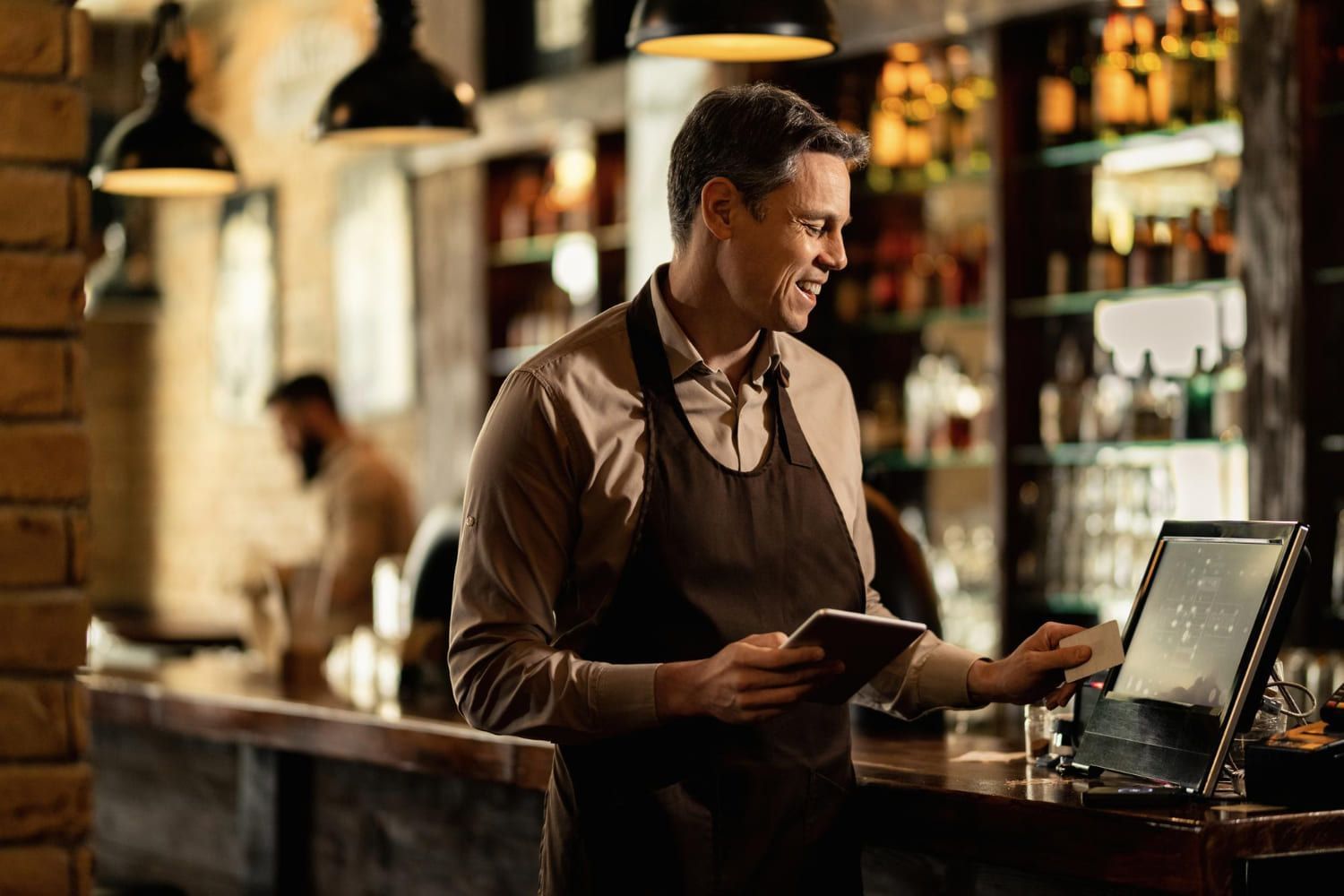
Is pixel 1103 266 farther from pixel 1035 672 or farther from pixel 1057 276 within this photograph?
pixel 1035 672

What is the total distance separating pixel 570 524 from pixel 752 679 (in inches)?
14.0

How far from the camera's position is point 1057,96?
5.09 m

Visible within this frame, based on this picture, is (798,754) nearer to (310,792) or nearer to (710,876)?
(710,876)

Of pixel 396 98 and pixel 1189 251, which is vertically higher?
pixel 396 98

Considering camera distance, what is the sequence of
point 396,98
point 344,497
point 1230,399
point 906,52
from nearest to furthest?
point 396,98 < point 1230,399 < point 906,52 < point 344,497

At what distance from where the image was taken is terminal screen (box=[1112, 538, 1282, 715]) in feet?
6.64

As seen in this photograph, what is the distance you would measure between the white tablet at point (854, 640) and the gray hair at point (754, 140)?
22.1 inches

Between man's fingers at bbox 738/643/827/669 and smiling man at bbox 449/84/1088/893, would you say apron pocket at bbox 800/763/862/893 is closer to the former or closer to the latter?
smiling man at bbox 449/84/1088/893

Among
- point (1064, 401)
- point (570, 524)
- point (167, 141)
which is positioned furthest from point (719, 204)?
point (1064, 401)

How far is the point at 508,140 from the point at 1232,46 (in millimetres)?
3150

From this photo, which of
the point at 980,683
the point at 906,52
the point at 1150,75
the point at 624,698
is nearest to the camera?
the point at 624,698

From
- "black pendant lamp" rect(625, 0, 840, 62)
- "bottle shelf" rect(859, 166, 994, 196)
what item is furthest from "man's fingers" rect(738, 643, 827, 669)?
"bottle shelf" rect(859, 166, 994, 196)

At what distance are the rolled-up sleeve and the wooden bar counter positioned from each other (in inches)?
19.4

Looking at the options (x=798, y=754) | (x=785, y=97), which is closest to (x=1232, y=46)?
(x=785, y=97)
